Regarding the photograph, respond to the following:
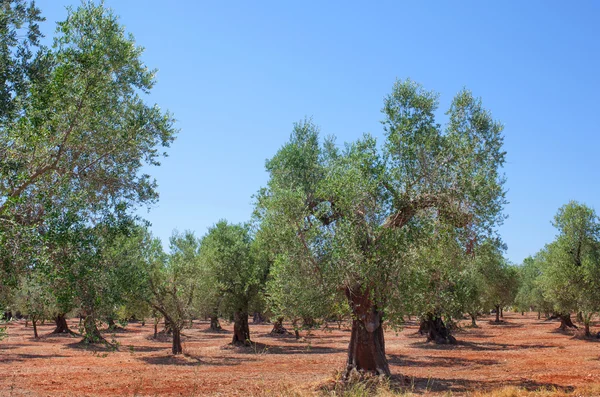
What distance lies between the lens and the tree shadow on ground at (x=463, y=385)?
20781mm

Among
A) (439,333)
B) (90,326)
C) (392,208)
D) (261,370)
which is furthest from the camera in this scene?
(439,333)

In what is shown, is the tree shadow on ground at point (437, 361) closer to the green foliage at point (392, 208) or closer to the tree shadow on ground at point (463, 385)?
the tree shadow on ground at point (463, 385)

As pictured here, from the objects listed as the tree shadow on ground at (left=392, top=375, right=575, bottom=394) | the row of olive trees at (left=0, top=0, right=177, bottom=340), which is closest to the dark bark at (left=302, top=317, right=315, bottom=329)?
the tree shadow on ground at (left=392, top=375, right=575, bottom=394)

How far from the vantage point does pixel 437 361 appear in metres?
35.3

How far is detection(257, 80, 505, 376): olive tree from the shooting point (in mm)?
19984

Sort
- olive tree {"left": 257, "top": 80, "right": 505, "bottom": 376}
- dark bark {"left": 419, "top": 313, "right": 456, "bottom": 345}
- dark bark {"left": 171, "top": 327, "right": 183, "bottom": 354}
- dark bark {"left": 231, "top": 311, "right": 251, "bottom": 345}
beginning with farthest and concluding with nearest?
dark bark {"left": 419, "top": 313, "right": 456, "bottom": 345}, dark bark {"left": 231, "top": 311, "right": 251, "bottom": 345}, dark bark {"left": 171, "top": 327, "right": 183, "bottom": 354}, olive tree {"left": 257, "top": 80, "right": 505, "bottom": 376}

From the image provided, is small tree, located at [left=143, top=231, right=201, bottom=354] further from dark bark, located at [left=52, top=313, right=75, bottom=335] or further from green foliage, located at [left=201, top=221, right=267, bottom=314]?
dark bark, located at [left=52, top=313, right=75, bottom=335]

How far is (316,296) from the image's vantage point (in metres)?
21.2

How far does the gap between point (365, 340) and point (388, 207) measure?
625 centimetres

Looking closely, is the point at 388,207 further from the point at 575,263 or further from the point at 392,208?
the point at 575,263

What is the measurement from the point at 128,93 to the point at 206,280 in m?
30.8

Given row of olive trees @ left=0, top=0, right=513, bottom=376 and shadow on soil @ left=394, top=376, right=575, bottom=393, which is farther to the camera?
shadow on soil @ left=394, top=376, right=575, bottom=393

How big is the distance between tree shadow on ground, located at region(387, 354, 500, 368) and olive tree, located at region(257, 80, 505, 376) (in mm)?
11869

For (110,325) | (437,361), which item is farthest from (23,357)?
(437,361)
